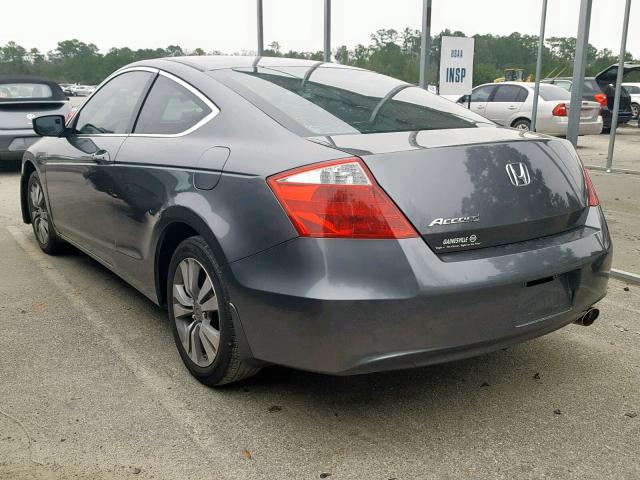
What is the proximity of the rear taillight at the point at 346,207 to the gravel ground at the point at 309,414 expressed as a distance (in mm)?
861

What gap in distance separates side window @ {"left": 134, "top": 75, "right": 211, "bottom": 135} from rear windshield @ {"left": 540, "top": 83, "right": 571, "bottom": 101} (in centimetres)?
1279

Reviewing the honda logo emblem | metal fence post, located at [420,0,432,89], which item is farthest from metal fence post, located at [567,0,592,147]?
the honda logo emblem

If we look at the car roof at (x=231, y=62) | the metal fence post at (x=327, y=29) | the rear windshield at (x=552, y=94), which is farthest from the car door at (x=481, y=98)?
the car roof at (x=231, y=62)

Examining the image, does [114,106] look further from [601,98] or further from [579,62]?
[601,98]

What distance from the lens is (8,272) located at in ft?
16.3

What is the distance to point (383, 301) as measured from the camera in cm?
232

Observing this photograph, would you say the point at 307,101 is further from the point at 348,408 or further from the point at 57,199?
the point at 57,199

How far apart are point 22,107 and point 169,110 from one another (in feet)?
27.0

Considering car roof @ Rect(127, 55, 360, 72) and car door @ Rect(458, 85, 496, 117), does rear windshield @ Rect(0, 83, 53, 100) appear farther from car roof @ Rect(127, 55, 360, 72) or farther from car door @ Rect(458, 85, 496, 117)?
car door @ Rect(458, 85, 496, 117)

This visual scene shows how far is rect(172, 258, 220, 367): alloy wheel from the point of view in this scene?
114 inches

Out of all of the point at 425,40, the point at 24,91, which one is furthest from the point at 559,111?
the point at 24,91

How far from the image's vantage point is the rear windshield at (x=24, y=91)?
10768 millimetres

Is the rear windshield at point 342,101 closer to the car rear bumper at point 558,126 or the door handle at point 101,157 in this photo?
the door handle at point 101,157

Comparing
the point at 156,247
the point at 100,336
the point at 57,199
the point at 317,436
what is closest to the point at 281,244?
the point at 317,436
